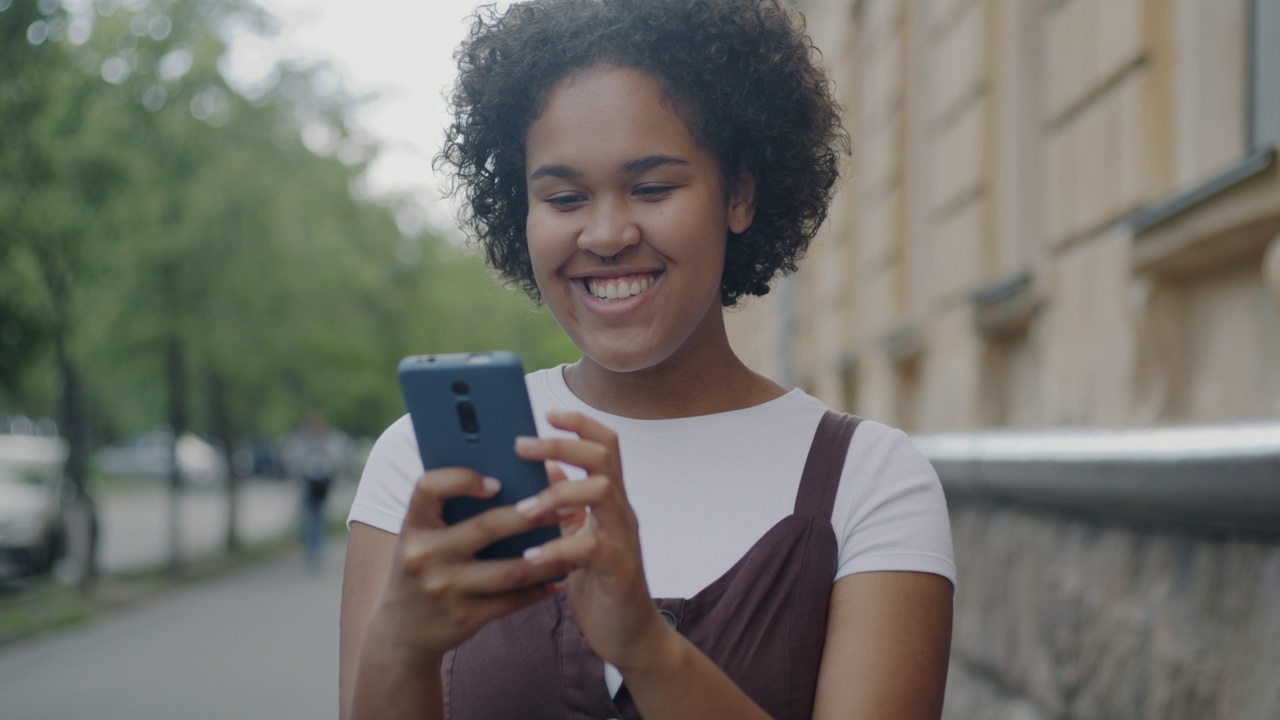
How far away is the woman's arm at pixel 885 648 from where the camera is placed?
2.04 meters

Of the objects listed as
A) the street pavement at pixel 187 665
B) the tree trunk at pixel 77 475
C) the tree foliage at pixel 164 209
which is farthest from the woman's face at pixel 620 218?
the tree trunk at pixel 77 475

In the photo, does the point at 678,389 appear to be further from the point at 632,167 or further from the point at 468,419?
the point at 468,419

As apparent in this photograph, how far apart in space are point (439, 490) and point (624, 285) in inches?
23.0

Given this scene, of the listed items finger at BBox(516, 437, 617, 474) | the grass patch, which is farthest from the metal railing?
the grass patch

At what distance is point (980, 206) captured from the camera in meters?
8.91

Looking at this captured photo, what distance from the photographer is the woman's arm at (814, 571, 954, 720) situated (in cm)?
204

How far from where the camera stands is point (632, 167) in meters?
2.15

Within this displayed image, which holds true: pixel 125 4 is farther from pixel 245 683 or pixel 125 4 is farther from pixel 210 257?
pixel 245 683

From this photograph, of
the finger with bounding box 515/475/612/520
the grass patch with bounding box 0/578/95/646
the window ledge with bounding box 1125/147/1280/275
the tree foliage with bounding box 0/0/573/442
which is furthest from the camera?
the tree foliage with bounding box 0/0/573/442

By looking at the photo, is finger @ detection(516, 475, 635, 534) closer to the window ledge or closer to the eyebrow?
the eyebrow

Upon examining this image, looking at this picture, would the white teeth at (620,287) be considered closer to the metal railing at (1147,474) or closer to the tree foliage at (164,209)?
the metal railing at (1147,474)

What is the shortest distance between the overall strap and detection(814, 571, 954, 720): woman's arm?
113 millimetres

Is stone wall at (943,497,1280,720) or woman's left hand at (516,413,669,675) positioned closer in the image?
woman's left hand at (516,413,669,675)

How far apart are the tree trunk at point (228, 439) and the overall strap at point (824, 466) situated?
63.5ft
